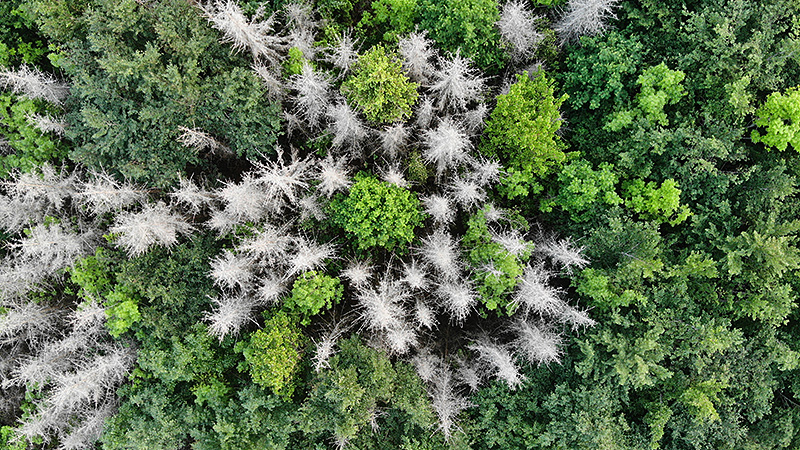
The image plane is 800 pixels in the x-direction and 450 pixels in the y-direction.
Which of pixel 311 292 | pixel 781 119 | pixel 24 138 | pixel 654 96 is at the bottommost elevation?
pixel 311 292

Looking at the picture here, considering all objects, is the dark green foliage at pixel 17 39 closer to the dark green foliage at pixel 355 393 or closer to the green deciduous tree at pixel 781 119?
the dark green foliage at pixel 355 393

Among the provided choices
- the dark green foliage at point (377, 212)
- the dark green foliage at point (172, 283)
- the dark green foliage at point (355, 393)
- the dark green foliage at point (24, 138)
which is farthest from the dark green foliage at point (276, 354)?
the dark green foliage at point (24, 138)

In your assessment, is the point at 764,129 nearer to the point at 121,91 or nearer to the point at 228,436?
the point at 228,436

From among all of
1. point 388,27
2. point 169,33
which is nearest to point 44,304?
point 169,33

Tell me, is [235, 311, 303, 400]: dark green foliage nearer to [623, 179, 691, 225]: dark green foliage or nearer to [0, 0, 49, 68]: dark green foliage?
[623, 179, 691, 225]: dark green foliage

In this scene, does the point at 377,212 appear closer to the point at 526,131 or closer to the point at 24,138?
the point at 526,131

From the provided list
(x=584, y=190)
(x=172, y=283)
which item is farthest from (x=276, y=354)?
(x=584, y=190)
